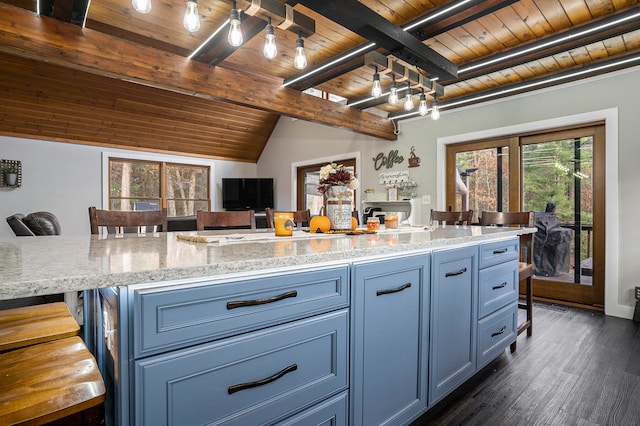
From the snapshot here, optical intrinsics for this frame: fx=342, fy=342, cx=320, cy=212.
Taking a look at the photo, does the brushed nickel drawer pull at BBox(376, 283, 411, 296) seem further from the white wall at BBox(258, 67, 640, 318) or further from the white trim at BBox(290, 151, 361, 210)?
the white trim at BBox(290, 151, 361, 210)

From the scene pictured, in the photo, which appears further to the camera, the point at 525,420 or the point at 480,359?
the point at 480,359

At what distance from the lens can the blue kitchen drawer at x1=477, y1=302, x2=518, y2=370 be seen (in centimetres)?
196

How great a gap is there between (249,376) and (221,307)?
8.8 inches

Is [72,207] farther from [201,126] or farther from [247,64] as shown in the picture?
[247,64]

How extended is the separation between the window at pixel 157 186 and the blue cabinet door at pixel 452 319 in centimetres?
636

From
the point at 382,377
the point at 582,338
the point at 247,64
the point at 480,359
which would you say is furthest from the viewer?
the point at 247,64

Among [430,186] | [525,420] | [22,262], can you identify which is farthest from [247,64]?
[525,420]

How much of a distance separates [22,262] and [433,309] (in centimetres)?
147

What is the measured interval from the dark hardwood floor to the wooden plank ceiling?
6.61ft

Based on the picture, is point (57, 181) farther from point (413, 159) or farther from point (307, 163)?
point (413, 159)

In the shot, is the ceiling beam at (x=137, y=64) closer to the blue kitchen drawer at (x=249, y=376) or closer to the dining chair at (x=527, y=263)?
the dining chair at (x=527, y=263)

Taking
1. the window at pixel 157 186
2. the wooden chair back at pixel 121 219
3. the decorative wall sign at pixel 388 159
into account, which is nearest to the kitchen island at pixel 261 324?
the wooden chair back at pixel 121 219

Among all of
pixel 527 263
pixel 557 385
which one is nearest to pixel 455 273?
pixel 557 385

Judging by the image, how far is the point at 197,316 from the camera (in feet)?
2.73
